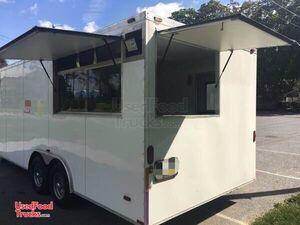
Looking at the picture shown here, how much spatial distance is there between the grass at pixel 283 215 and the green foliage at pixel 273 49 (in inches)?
1298

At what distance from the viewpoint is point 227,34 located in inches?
156

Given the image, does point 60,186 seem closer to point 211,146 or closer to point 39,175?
point 39,175

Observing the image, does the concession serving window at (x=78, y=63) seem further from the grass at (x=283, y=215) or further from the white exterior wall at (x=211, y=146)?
the grass at (x=283, y=215)

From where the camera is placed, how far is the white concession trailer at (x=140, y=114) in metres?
3.82

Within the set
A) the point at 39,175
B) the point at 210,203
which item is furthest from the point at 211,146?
the point at 39,175

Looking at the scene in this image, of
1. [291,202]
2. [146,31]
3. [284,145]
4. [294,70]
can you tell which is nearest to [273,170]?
[291,202]

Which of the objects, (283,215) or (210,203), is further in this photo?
(210,203)

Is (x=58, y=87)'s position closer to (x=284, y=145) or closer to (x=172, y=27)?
(x=172, y=27)

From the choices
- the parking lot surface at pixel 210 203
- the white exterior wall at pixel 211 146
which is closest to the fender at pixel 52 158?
the parking lot surface at pixel 210 203

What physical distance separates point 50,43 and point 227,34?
218 centimetres

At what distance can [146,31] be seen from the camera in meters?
3.78

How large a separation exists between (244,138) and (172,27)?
93.1 inches

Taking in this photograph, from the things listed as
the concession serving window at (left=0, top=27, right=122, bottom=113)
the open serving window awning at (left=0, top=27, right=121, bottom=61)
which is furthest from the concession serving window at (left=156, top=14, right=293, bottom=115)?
the open serving window awning at (left=0, top=27, right=121, bottom=61)

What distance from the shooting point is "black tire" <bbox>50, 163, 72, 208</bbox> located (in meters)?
5.34
